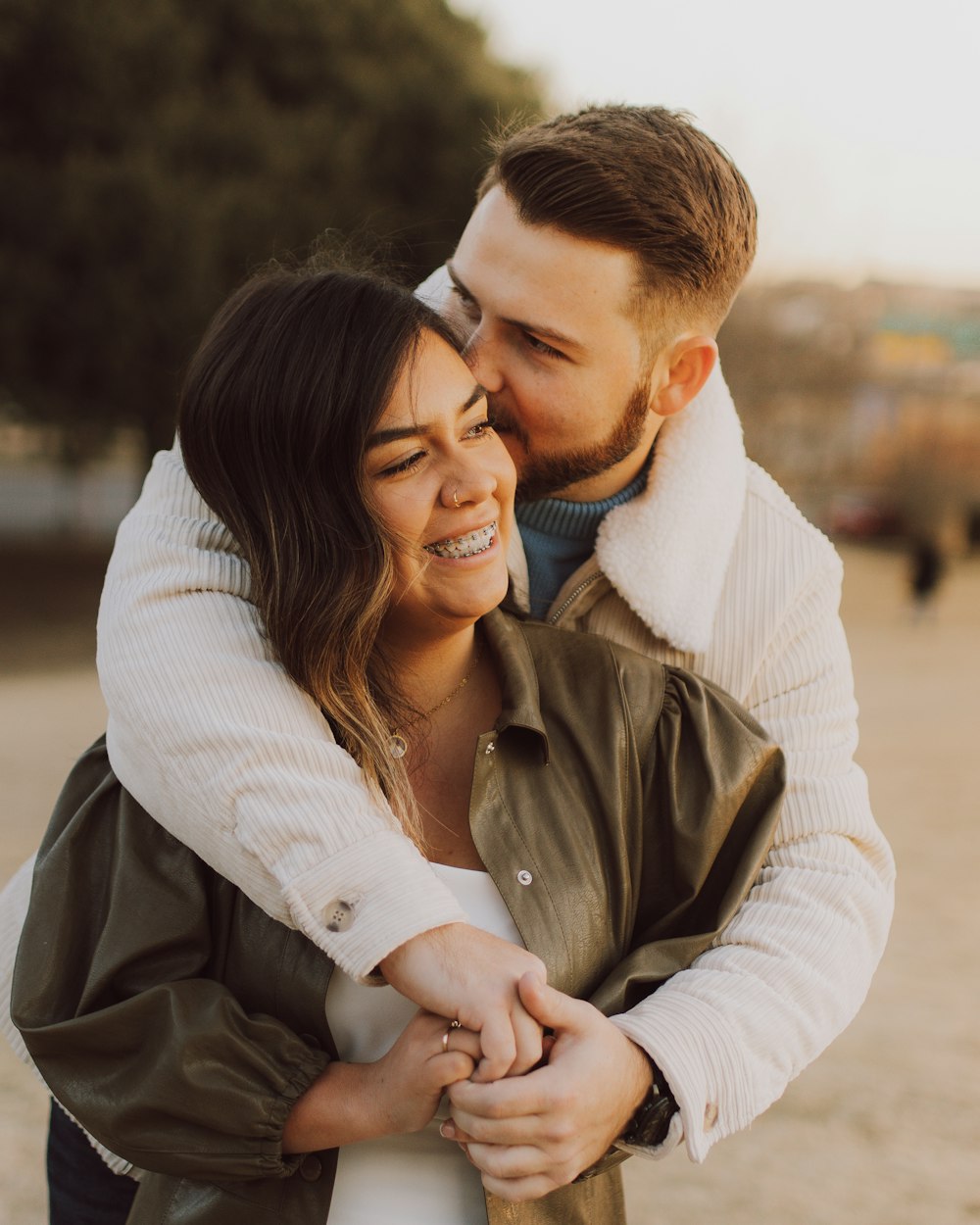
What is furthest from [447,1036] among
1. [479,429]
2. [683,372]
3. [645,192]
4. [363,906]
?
[645,192]

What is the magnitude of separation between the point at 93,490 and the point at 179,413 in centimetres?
2971

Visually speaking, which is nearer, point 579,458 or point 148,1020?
point 148,1020

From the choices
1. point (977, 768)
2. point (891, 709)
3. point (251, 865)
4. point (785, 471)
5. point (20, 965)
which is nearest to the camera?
point (251, 865)

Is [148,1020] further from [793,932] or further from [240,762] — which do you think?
[793,932]

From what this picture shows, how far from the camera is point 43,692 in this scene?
12047mm

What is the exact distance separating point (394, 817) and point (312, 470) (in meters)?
0.50

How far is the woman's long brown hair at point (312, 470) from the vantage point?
1.84 metres

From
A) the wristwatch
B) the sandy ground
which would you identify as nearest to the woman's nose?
the wristwatch

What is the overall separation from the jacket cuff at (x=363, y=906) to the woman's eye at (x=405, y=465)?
549 mm

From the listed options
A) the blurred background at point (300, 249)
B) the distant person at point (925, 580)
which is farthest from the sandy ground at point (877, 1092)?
the distant person at point (925, 580)

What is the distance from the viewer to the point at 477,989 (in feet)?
5.24

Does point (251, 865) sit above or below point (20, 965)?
above

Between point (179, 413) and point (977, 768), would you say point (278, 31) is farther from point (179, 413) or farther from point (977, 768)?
point (179, 413)

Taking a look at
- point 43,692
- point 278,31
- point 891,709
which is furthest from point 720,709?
point 278,31
